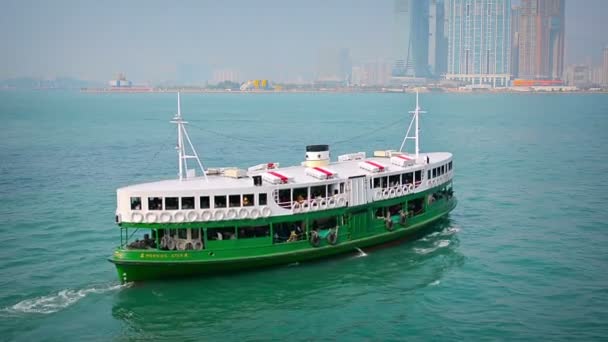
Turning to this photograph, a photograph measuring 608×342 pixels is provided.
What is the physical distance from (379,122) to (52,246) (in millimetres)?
76389

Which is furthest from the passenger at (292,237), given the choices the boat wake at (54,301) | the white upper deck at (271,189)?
the boat wake at (54,301)

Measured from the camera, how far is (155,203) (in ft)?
81.0

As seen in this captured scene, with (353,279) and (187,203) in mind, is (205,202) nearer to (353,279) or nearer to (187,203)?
(187,203)

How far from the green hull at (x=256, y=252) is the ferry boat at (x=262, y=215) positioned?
0.12 ft

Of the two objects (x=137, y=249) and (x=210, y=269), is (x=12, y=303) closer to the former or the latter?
(x=137, y=249)

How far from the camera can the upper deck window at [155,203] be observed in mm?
24577

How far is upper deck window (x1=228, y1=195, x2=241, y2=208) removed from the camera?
2553 centimetres

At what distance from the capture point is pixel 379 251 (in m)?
29.8

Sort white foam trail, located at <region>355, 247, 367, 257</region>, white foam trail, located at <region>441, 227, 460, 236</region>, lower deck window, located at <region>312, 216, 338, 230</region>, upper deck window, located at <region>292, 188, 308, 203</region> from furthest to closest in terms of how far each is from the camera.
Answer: white foam trail, located at <region>441, 227, 460, 236</region>
white foam trail, located at <region>355, 247, 367, 257</region>
lower deck window, located at <region>312, 216, 338, 230</region>
upper deck window, located at <region>292, 188, 308, 203</region>

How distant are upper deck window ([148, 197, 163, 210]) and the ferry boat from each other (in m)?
0.04

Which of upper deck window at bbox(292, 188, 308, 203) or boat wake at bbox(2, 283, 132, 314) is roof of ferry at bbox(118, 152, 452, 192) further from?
boat wake at bbox(2, 283, 132, 314)

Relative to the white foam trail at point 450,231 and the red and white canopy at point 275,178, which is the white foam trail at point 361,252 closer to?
the red and white canopy at point 275,178

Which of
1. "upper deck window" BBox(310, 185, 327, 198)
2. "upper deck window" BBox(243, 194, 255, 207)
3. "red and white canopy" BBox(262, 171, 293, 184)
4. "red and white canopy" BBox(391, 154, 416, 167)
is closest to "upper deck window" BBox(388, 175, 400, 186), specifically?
"red and white canopy" BBox(391, 154, 416, 167)

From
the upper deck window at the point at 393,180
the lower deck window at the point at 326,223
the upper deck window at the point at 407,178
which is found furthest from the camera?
the upper deck window at the point at 407,178
